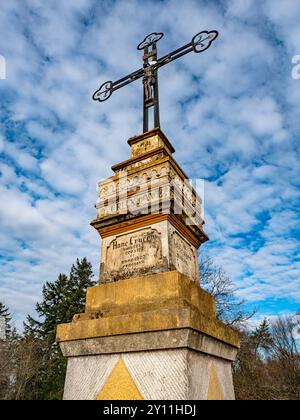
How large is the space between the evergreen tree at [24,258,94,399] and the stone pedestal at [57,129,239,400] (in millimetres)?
24070

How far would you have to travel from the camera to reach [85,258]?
1464 inches

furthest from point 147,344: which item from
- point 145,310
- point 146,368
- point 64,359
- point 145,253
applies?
point 64,359

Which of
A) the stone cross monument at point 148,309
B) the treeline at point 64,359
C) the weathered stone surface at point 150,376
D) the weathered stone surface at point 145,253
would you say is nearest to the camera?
the weathered stone surface at point 150,376

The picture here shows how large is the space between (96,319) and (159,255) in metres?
1.07

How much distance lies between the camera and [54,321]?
3178cm

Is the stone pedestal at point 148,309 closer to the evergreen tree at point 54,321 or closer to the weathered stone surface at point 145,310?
the weathered stone surface at point 145,310

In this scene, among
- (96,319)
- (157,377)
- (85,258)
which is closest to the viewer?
(157,377)

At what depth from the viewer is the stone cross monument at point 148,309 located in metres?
3.14

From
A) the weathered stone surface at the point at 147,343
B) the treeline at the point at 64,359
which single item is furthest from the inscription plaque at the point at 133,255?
the treeline at the point at 64,359

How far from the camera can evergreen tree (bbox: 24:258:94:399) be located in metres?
24.8

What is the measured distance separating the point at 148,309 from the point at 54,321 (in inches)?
1244

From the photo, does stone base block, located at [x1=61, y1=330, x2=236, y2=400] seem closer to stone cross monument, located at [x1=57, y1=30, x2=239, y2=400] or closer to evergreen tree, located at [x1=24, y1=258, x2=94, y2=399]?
stone cross monument, located at [x1=57, y1=30, x2=239, y2=400]

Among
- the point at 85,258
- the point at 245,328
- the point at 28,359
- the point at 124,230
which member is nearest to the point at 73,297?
the point at 85,258
